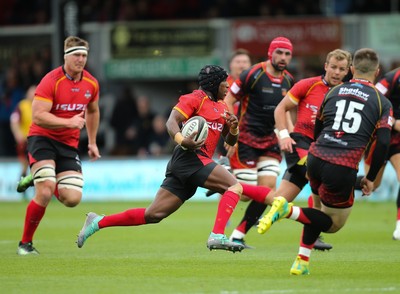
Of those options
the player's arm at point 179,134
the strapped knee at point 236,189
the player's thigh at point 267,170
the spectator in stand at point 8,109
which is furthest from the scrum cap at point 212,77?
the spectator in stand at point 8,109

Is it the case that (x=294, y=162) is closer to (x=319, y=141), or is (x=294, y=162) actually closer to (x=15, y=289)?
(x=319, y=141)

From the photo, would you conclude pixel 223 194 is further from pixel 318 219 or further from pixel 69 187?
pixel 69 187

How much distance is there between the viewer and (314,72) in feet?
82.3

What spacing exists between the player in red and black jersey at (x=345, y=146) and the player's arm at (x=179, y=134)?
1254 millimetres

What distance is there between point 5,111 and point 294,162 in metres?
15.1

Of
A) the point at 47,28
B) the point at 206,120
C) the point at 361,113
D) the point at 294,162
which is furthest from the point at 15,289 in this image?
the point at 47,28

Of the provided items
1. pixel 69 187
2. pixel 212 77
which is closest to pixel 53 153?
pixel 69 187

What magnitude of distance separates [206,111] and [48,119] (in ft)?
7.30

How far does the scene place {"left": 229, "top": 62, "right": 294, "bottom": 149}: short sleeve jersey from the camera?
46.0 feet

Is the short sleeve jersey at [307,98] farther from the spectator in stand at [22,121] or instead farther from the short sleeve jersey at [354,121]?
the spectator in stand at [22,121]

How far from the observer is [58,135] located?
42.2 ft

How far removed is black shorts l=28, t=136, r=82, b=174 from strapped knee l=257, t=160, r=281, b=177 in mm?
2578

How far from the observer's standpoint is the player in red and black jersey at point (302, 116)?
39.6 feet

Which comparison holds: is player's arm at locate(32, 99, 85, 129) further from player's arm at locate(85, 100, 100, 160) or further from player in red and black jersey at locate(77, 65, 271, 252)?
player in red and black jersey at locate(77, 65, 271, 252)
